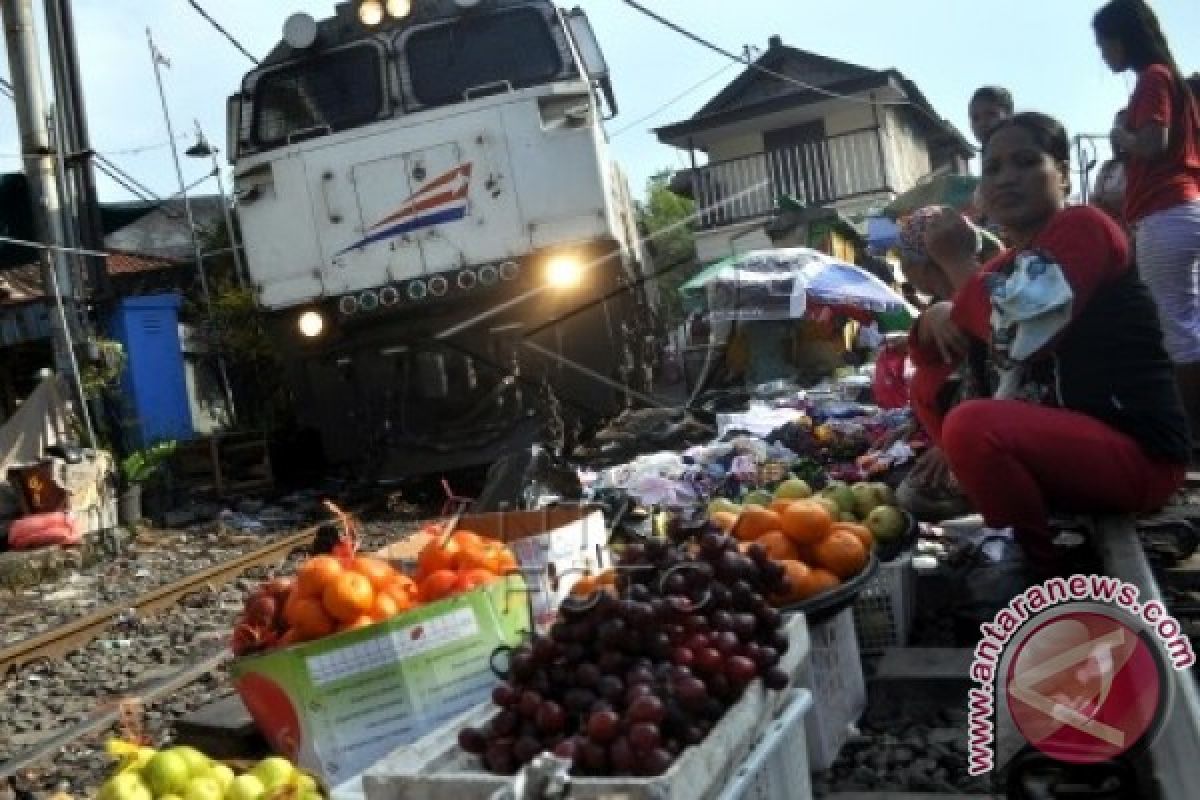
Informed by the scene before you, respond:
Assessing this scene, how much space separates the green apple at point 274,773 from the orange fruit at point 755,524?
1334 mm

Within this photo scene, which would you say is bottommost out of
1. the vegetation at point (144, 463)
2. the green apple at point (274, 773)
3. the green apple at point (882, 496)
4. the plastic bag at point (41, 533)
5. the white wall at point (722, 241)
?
the plastic bag at point (41, 533)

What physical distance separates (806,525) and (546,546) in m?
0.77

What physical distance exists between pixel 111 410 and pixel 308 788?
1024 cm

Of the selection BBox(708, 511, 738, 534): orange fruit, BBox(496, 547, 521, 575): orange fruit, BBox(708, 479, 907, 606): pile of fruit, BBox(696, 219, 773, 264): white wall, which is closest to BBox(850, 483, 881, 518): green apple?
BBox(708, 479, 907, 606): pile of fruit

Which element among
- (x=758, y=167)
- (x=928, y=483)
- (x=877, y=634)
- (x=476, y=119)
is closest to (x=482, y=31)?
(x=476, y=119)

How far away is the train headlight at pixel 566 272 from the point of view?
846 cm

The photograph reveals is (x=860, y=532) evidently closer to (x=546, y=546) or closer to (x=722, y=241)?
(x=546, y=546)

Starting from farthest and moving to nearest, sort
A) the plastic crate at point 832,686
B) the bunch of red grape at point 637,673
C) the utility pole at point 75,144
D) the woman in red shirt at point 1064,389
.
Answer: the utility pole at point 75,144
the woman in red shirt at point 1064,389
the plastic crate at point 832,686
the bunch of red grape at point 637,673

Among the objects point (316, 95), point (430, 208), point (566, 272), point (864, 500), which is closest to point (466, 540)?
point (864, 500)

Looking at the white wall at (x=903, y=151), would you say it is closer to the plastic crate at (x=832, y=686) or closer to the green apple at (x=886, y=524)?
the green apple at (x=886, y=524)

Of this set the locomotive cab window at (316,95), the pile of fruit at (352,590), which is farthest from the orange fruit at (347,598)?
the locomotive cab window at (316,95)

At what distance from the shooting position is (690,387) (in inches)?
618

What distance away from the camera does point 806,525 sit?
116 inches

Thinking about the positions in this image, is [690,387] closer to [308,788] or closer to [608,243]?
[608,243]
